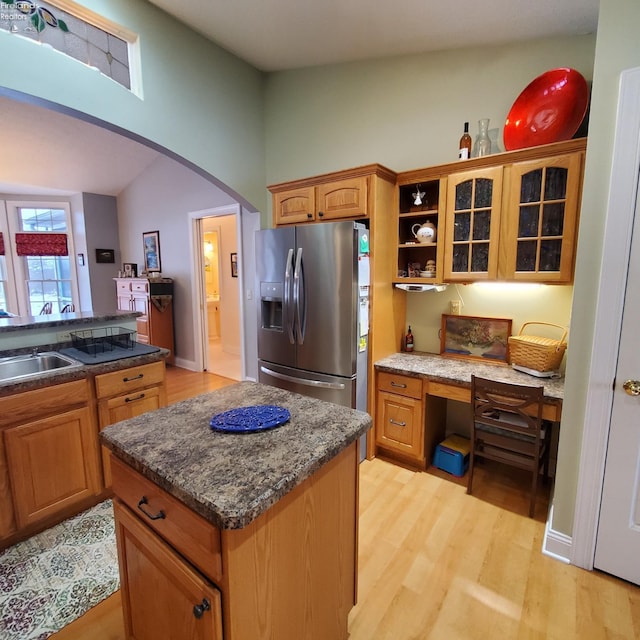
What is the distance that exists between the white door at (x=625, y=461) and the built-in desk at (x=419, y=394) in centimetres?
59

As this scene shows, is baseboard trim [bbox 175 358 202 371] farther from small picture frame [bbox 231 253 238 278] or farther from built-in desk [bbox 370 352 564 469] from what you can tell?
built-in desk [bbox 370 352 564 469]

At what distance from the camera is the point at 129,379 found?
2.14 m

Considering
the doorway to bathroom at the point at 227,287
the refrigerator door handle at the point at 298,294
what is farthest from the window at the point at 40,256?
the refrigerator door handle at the point at 298,294

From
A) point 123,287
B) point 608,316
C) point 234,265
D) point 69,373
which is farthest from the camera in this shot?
point 234,265

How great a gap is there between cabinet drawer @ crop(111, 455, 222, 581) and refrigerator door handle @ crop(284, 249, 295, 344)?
5.46 feet

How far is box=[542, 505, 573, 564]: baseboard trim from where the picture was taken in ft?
5.72

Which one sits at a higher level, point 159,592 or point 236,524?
point 236,524

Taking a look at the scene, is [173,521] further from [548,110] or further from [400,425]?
[548,110]

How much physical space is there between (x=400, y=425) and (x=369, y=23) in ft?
9.00

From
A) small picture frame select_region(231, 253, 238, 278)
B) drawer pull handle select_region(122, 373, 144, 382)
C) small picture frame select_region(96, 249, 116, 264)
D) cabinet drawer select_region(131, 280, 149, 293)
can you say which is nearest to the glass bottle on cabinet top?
drawer pull handle select_region(122, 373, 144, 382)

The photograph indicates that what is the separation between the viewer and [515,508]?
2125mm

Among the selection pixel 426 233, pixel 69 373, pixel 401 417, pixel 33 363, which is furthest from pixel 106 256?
pixel 401 417

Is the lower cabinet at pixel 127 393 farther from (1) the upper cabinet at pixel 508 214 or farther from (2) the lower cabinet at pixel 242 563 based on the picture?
(1) the upper cabinet at pixel 508 214

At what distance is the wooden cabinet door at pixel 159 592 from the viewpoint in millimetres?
846
